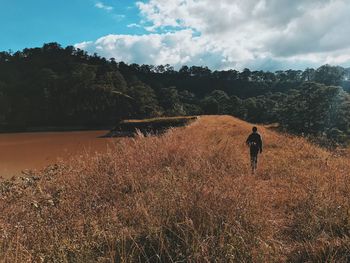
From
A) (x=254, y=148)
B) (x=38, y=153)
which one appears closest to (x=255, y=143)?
(x=254, y=148)

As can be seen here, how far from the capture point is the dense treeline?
6588cm

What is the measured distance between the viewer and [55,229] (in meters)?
4.60

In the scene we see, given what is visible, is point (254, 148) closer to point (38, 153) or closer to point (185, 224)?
point (185, 224)

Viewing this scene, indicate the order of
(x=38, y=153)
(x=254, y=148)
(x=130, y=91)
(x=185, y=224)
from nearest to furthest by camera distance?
(x=185, y=224) < (x=254, y=148) < (x=38, y=153) < (x=130, y=91)

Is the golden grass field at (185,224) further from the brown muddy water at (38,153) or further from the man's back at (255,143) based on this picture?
the brown muddy water at (38,153)

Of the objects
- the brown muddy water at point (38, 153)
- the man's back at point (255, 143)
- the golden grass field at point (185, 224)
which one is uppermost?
the man's back at point (255, 143)

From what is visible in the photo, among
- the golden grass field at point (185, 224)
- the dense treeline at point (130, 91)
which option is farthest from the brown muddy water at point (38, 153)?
the dense treeline at point (130, 91)

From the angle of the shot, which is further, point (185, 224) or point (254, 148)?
point (254, 148)

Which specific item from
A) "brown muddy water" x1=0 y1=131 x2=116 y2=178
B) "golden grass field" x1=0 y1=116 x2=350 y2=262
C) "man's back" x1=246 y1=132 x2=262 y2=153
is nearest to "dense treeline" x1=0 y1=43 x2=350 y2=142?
"brown muddy water" x1=0 y1=131 x2=116 y2=178

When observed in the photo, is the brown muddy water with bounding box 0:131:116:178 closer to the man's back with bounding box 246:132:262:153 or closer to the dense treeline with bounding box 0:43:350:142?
the man's back with bounding box 246:132:262:153

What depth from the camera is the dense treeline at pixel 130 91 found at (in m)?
65.9

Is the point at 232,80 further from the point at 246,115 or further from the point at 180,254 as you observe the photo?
the point at 180,254

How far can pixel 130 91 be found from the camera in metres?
89.7

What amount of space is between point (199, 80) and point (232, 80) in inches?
380
